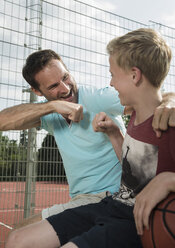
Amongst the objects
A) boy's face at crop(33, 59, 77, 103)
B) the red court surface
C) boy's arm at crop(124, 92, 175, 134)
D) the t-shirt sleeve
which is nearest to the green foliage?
the red court surface

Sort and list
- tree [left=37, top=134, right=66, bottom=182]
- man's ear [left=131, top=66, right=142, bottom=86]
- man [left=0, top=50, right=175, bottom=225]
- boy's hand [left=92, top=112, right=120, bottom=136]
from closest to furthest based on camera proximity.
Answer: man's ear [left=131, top=66, right=142, bottom=86], boy's hand [left=92, top=112, right=120, bottom=136], man [left=0, top=50, right=175, bottom=225], tree [left=37, top=134, right=66, bottom=182]

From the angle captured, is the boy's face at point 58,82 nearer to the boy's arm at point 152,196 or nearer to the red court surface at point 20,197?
the boy's arm at point 152,196

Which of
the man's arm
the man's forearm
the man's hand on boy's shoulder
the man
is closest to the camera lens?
the man's hand on boy's shoulder

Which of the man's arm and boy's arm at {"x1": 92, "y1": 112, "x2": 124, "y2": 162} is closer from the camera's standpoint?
boy's arm at {"x1": 92, "y1": 112, "x2": 124, "y2": 162}

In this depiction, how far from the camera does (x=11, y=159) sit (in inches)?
138

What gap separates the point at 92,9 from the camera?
13.3 ft

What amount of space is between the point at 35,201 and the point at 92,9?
8.58 feet

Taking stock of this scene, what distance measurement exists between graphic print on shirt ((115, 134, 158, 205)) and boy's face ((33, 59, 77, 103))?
2.52 feet

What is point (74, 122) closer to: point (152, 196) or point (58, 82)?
point (58, 82)

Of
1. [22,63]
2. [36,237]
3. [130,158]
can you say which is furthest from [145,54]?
[22,63]

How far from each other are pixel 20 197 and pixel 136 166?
8.56 ft

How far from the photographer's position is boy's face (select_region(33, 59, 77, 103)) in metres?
2.11

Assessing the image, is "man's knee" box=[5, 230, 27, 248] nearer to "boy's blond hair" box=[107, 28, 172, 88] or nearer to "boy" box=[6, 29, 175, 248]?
"boy" box=[6, 29, 175, 248]

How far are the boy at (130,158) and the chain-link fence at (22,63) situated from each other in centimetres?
211
